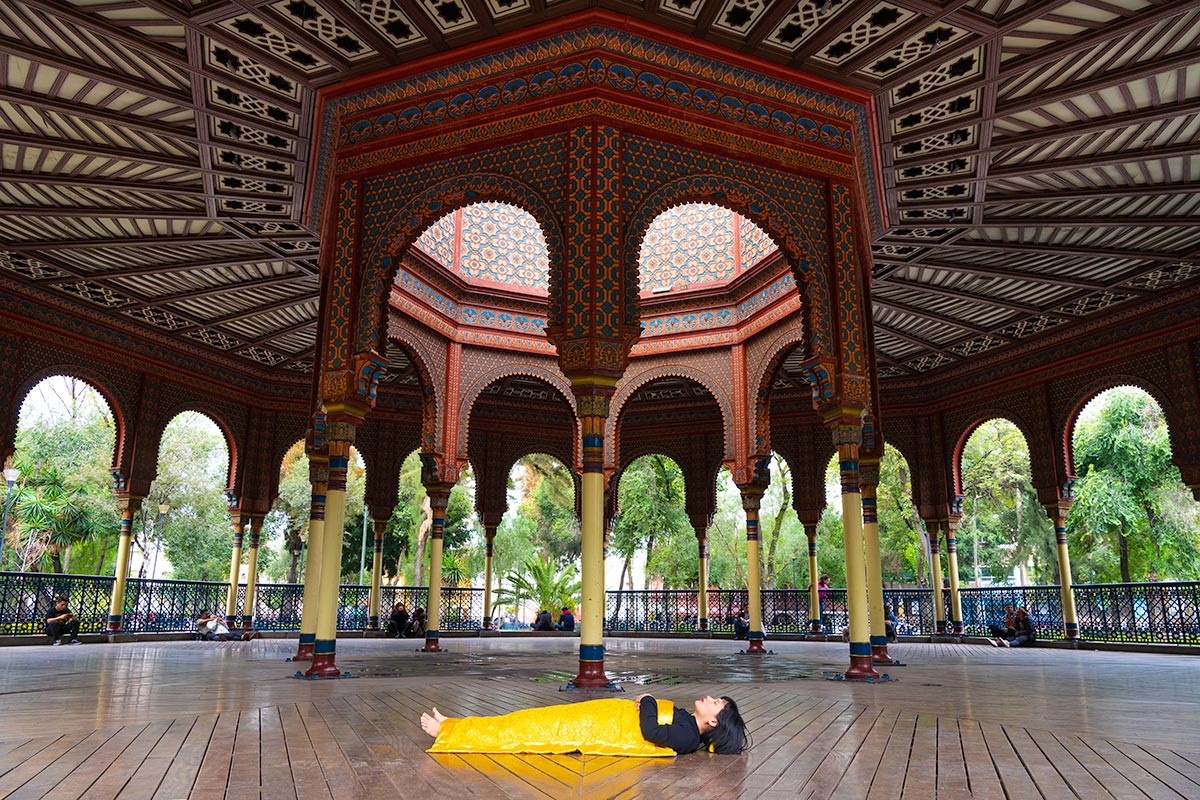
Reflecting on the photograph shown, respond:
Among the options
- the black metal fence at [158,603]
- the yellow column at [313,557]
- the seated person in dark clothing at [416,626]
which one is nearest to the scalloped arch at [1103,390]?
the yellow column at [313,557]

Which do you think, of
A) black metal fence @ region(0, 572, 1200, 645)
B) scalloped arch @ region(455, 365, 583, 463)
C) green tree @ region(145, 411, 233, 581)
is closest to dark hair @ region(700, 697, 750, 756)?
scalloped arch @ region(455, 365, 583, 463)

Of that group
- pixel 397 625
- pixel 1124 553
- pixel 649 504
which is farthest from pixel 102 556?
pixel 1124 553

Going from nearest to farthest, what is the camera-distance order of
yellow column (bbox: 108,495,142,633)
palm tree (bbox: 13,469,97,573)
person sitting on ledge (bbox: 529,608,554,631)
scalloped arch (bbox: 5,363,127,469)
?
1. scalloped arch (bbox: 5,363,127,469)
2. yellow column (bbox: 108,495,142,633)
3. person sitting on ledge (bbox: 529,608,554,631)
4. palm tree (bbox: 13,469,97,573)

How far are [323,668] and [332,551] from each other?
1.14 meters

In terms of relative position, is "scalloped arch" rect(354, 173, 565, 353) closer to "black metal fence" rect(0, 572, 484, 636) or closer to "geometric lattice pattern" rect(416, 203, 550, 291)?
"geometric lattice pattern" rect(416, 203, 550, 291)

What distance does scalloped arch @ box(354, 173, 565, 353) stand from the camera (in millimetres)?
7887

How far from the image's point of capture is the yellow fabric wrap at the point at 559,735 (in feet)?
13.0

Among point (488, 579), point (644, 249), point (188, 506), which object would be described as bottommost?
point (488, 579)

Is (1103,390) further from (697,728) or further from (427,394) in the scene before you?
(697,728)

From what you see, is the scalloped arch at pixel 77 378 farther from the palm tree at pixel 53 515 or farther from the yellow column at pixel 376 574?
the palm tree at pixel 53 515

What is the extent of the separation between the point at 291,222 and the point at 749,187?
6.55 meters

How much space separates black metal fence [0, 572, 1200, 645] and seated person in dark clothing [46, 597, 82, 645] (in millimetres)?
562

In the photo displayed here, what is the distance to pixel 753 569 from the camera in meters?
12.6

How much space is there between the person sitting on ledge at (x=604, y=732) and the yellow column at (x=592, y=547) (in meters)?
2.74
